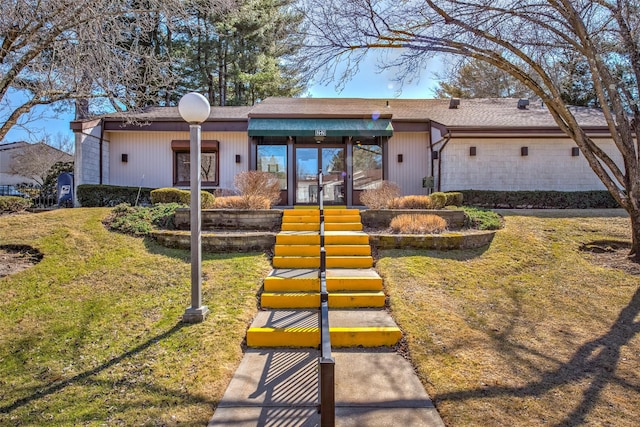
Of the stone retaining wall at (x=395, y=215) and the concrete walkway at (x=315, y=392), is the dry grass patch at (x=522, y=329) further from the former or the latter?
the stone retaining wall at (x=395, y=215)

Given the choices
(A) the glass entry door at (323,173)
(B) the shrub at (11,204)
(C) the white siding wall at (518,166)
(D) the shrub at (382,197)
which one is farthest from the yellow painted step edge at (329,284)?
(B) the shrub at (11,204)

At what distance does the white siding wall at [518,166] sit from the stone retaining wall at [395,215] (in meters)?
3.77

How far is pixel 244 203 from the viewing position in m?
9.10

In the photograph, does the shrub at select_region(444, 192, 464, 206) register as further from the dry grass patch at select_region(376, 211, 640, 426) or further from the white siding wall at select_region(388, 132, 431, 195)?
the white siding wall at select_region(388, 132, 431, 195)

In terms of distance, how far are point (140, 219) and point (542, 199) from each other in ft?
36.1

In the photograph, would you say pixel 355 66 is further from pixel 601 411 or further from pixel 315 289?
pixel 601 411

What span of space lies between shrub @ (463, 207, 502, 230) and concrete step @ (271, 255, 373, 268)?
3.17m

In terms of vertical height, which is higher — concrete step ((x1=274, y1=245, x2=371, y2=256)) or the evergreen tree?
the evergreen tree

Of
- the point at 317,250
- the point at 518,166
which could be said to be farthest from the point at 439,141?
the point at 317,250

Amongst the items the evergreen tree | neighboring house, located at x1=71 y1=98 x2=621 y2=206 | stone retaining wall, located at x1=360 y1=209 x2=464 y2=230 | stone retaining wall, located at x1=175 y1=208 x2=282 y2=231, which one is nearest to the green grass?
stone retaining wall, located at x1=175 y1=208 x2=282 y2=231

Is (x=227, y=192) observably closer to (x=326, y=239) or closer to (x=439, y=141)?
(x=326, y=239)

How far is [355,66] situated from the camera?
7.69 meters

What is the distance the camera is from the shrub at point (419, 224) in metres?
7.42

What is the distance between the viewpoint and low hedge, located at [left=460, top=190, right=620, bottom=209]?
10.9m
